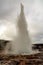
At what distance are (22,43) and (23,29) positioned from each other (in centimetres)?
360

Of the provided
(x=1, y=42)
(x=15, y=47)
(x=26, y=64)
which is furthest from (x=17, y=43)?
(x=1, y=42)

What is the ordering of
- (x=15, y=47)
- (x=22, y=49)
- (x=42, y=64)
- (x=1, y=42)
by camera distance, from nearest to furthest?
(x=42, y=64) < (x=22, y=49) < (x=15, y=47) < (x=1, y=42)

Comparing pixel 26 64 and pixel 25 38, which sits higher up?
pixel 25 38

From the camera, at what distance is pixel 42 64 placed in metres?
27.5

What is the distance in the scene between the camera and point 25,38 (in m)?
53.0

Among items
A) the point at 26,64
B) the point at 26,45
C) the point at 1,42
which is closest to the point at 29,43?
the point at 26,45

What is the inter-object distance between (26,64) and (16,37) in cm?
2645

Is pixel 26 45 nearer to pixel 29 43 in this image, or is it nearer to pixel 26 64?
pixel 29 43

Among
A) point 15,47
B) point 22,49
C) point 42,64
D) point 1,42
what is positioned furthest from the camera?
point 1,42

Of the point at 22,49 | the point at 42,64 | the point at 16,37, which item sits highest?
the point at 16,37

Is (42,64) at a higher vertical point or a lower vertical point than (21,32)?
lower

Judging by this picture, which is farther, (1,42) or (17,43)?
(1,42)

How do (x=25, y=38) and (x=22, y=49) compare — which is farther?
(x=25, y=38)

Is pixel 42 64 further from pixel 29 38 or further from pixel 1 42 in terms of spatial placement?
pixel 1 42
